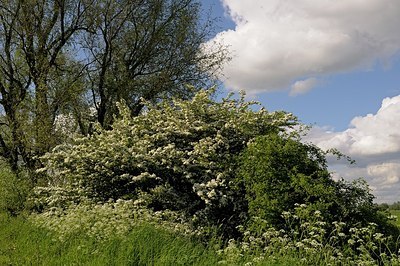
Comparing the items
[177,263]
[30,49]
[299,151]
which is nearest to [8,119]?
[30,49]

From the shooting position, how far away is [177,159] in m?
14.6

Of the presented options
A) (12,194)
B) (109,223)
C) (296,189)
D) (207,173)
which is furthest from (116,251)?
(12,194)

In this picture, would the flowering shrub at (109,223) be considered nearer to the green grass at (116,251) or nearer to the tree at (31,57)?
the green grass at (116,251)

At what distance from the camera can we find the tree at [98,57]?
78.5 ft

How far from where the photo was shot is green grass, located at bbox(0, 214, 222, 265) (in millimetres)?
8227

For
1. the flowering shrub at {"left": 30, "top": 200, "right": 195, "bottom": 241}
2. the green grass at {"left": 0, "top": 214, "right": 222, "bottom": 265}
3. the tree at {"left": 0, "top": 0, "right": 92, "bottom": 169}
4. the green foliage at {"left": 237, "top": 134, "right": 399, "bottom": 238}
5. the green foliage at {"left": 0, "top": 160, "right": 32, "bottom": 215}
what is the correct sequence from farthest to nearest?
the tree at {"left": 0, "top": 0, "right": 92, "bottom": 169} < the green foliage at {"left": 0, "top": 160, "right": 32, "bottom": 215} < the green foliage at {"left": 237, "top": 134, "right": 399, "bottom": 238} < the flowering shrub at {"left": 30, "top": 200, "right": 195, "bottom": 241} < the green grass at {"left": 0, "top": 214, "right": 222, "bottom": 265}

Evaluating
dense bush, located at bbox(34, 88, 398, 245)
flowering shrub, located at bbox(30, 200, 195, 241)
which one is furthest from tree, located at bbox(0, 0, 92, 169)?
flowering shrub, located at bbox(30, 200, 195, 241)

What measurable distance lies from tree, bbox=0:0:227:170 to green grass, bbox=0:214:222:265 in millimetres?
12987

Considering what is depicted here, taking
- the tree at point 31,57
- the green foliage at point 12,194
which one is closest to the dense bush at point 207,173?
the green foliage at point 12,194

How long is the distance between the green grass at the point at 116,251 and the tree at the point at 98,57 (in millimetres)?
12987

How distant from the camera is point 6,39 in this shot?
24578 millimetres

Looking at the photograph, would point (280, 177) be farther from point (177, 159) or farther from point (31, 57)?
point (31, 57)

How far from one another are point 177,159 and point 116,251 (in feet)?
19.9

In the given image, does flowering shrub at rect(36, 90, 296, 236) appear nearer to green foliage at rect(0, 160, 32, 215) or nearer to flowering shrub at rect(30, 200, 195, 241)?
flowering shrub at rect(30, 200, 195, 241)
